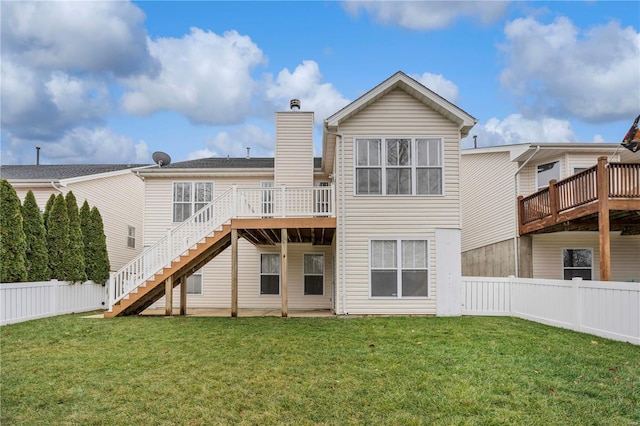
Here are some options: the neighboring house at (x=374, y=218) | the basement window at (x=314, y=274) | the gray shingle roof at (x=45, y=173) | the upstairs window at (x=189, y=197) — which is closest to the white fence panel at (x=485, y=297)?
the neighboring house at (x=374, y=218)

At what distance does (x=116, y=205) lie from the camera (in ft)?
61.6

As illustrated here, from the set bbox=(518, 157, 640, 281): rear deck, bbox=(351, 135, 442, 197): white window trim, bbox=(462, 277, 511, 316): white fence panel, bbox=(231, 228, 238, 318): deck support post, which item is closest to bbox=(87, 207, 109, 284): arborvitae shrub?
bbox=(231, 228, 238, 318): deck support post

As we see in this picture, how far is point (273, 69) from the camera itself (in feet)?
62.4

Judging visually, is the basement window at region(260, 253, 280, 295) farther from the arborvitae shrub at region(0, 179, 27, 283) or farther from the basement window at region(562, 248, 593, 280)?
the basement window at region(562, 248, 593, 280)

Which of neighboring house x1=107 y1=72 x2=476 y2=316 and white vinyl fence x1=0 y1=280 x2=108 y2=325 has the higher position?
neighboring house x1=107 y1=72 x2=476 y2=316

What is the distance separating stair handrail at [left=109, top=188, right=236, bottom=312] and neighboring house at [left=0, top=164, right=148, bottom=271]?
605 centimetres

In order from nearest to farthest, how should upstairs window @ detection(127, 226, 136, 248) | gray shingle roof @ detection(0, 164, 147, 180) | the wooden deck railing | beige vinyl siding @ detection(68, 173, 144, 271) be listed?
the wooden deck railing → gray shingle roof @ detection(0, 164, 147, 180) → beige vinyl siding @ detection(68, 173, 144, 271) → upstairs window @ detection(127, 226, 136, 248)

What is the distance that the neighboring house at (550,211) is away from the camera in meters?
12.2

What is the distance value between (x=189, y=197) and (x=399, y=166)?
845 cm

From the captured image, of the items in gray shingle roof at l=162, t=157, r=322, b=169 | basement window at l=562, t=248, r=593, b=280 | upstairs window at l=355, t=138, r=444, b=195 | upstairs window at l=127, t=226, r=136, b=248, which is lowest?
basement window at l=562, t=248, r=593, b=280

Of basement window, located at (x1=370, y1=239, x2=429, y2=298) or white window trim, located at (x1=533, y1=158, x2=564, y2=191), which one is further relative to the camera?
white window trim, located at (x1=533, y1=158, x2=564, y2=191)

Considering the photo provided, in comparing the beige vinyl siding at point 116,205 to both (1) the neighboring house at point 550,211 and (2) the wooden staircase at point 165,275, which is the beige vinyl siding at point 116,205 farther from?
(1) the neighboring house at point 550,211

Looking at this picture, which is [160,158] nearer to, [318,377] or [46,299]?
[46,299]

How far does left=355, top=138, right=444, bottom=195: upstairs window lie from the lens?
12.3 meters
